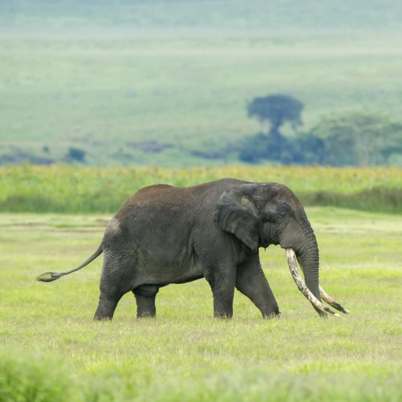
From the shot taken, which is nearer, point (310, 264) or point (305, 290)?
point (305, 290)

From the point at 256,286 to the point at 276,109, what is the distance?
132 metres

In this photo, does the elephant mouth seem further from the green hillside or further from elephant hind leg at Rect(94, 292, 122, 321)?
the green hillside

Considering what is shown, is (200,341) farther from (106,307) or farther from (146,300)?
(106,307)

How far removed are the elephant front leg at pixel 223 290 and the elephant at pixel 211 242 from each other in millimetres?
11

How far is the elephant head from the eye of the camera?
1474 centimetres

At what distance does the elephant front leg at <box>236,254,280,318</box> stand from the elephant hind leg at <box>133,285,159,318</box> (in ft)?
3.32

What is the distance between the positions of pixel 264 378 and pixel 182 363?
11.2 ft

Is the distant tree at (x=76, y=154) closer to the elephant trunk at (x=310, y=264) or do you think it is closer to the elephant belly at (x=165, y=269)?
the elephant belly at (x=165, y=269)

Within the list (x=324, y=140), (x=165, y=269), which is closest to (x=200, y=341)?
(x=165, y=269)

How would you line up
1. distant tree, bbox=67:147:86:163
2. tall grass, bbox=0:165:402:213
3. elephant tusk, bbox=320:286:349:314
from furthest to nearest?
distant tree, bbox=67:147:86:163, tall grass, bbox=0:165:402:213, elephant tusk, bbox=320:286:349:314

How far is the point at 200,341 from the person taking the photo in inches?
494

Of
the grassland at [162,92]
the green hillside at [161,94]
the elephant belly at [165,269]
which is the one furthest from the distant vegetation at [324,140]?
the elephant belly at [165,269]

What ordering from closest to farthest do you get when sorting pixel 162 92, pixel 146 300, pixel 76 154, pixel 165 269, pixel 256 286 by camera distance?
pixel 256 286 → pixel 165 269 → pixel 146 300 → pixel 76 154 → pixel 162 92

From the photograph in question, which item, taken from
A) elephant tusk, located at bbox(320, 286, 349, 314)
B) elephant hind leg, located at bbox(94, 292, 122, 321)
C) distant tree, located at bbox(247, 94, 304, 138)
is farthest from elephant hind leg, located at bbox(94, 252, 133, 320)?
distant tree, located at bbox(247, 94, 304, 138)
